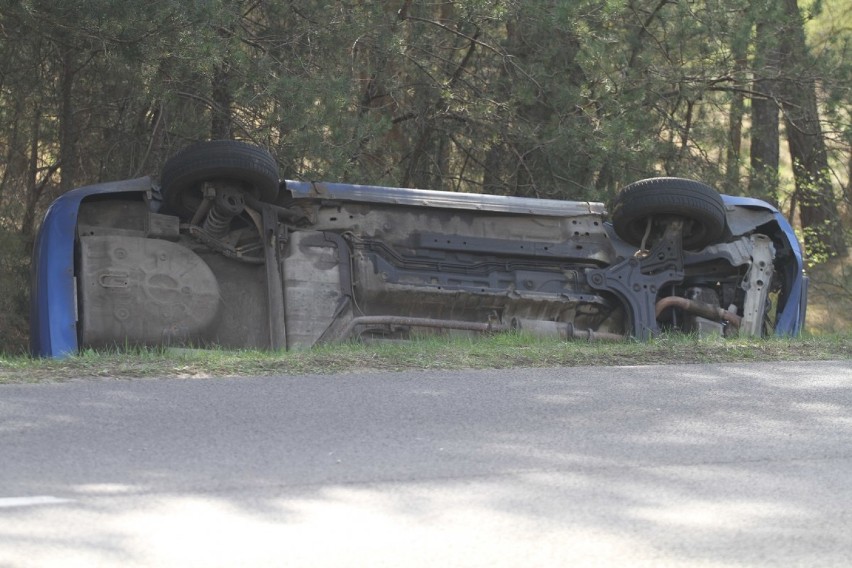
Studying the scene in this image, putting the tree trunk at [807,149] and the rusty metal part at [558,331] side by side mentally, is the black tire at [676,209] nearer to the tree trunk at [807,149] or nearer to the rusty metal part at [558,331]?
the rusty metal part at [558,331]

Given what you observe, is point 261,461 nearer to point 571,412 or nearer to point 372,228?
point 571,412

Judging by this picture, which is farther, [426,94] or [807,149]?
[807,149]

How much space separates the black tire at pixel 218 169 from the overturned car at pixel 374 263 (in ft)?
0.05

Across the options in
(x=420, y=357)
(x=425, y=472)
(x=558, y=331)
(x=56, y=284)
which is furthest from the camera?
(x=558, y=331)

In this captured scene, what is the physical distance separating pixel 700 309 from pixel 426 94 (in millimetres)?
6487

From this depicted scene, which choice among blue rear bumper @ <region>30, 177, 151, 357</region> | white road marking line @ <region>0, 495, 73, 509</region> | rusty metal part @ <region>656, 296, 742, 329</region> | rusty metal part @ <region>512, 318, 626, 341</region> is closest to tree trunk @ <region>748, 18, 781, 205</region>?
rusty metal part @ <region>656, 296, 742, 329</region>

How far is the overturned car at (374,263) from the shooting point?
29.0ft

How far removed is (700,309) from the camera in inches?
384

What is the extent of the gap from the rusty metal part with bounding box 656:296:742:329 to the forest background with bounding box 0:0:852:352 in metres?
4.44

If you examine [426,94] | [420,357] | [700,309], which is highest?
[426,94]

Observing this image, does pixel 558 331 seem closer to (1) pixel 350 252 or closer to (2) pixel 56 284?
(1) pixel 350 252

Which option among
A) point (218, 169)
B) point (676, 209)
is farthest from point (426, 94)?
point (218, 169)

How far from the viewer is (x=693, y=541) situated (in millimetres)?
4250

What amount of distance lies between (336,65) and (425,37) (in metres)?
1.72
